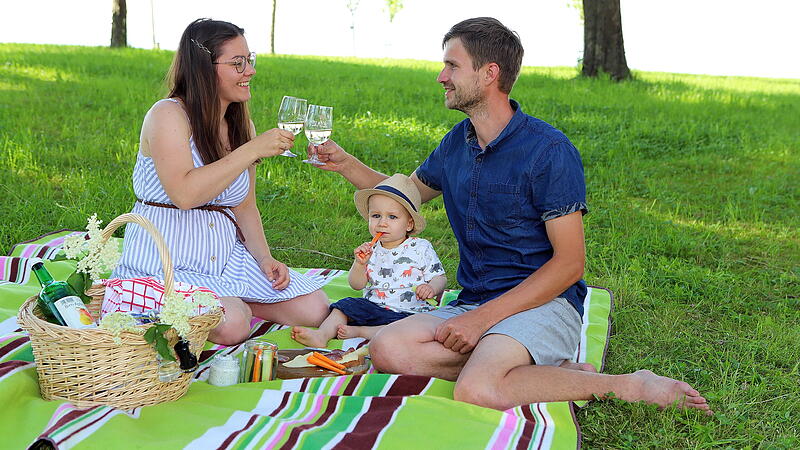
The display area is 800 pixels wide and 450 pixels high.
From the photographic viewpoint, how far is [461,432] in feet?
10.1

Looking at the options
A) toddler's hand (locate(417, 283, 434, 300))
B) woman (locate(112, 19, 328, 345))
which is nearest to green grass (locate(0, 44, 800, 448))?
toddler's hand (locate(417, 283, 434, 300))

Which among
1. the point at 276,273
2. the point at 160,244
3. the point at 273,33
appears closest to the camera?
the point at 160,244

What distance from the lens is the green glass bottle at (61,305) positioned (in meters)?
3.22

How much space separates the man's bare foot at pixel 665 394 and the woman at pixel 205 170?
1954 millimetres

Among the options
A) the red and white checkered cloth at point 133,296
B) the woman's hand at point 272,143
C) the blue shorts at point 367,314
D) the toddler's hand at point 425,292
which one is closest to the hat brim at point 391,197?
the toddler's hand at point 425,292

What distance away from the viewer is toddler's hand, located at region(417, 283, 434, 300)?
173 inches

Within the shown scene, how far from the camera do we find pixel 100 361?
122 inches

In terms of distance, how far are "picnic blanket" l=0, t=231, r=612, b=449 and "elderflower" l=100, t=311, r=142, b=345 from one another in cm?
34

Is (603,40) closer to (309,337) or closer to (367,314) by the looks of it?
(367,314)

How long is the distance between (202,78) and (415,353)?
1.75 metres

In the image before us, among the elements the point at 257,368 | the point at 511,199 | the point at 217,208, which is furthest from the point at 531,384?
the point at 217,208

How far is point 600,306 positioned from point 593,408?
61.4 inches

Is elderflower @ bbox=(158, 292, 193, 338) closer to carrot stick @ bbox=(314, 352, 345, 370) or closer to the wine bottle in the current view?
the wine bottle

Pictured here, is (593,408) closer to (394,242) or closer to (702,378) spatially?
(702,378)
